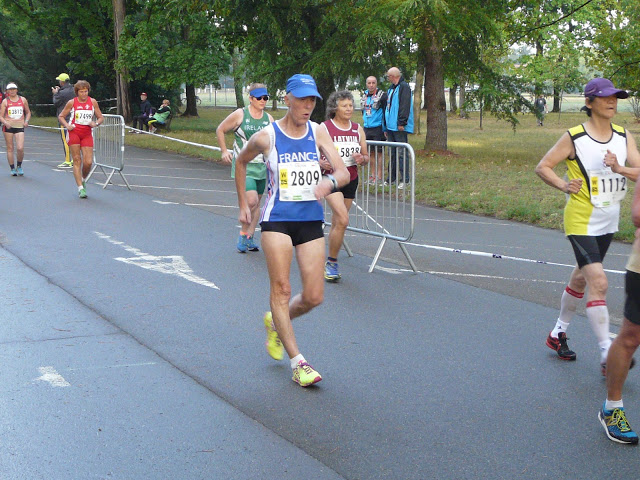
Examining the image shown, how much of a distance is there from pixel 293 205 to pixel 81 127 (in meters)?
9.98

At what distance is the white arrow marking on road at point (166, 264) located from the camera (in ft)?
29.2

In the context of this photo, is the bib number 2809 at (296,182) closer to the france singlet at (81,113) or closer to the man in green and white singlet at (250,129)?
the man in green and white singlet at (250,129)

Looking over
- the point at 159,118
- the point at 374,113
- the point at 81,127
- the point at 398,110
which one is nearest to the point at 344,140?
the point at 81,127

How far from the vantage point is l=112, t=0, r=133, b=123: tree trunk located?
35.3 meters

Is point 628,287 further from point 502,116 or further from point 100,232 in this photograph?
point 502,116

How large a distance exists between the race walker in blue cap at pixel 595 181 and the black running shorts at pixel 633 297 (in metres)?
1.16

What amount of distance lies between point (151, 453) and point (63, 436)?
58 cm

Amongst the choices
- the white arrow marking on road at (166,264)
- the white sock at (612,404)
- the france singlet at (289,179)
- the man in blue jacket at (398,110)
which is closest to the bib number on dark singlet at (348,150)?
the white arrow marking on road at (166,264)

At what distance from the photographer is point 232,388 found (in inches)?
223

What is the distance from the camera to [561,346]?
21.0ft

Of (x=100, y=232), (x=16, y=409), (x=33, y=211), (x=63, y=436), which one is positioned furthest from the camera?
(x=33, y=211)

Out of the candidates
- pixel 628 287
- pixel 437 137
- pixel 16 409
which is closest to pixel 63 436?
pixel 16 409

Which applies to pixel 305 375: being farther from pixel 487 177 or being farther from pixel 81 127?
pixel 487 177

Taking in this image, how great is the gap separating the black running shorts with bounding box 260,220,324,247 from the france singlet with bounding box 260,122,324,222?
3cm
